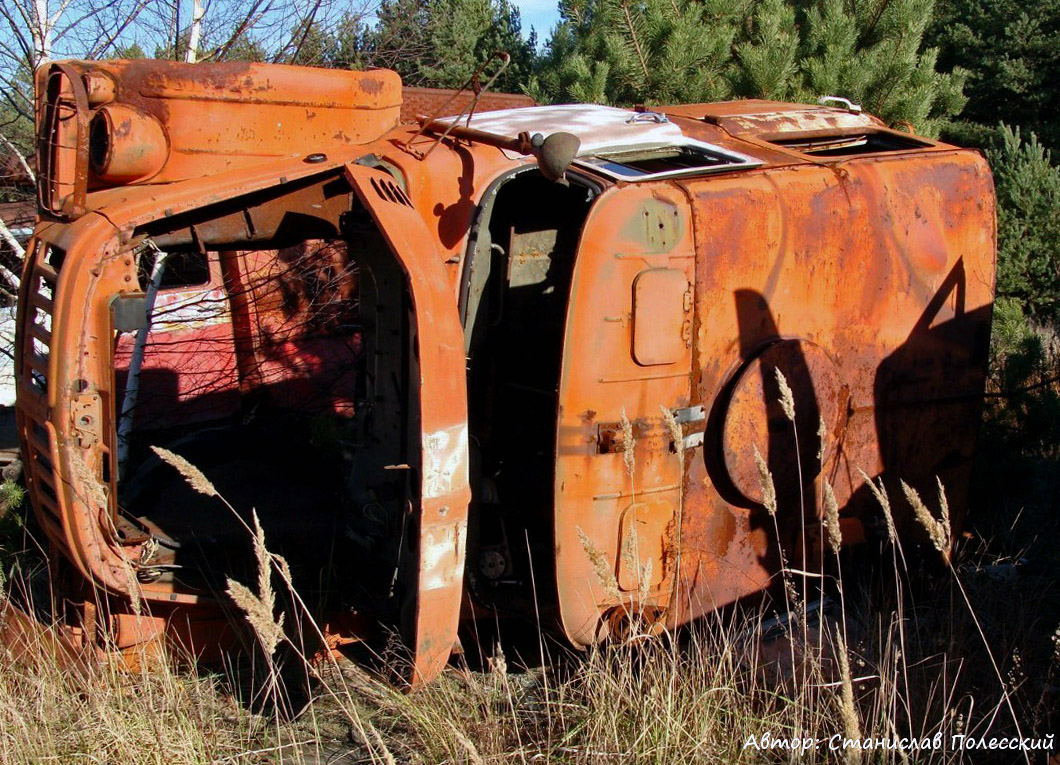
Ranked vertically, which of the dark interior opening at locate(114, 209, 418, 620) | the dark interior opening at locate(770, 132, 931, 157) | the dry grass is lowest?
the dry grass

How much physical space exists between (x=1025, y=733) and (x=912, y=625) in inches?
30.9

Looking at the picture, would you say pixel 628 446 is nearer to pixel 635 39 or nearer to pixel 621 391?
pixel 621 391

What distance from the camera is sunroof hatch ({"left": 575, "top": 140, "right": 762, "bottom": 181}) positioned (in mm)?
3619

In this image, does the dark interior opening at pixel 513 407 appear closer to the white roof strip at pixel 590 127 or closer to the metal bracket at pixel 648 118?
the white roof strip at pixel 590 127

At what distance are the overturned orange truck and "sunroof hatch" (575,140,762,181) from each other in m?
0.01

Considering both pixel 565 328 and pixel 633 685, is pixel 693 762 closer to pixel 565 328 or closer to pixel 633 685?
pixel 633 685

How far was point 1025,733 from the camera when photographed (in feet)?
10.5

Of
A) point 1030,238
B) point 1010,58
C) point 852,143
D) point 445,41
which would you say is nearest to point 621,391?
point 852,143

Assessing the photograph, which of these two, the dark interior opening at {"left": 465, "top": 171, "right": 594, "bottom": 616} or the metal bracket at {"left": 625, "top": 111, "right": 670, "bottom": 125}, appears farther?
the metal bracket at {"left": 625, "top": 111, "right": 670, "bottom": 125}

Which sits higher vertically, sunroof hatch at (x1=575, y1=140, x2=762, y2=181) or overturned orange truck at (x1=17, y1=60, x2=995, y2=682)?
sunroof hatch at (x1=575, y1=140, x2=762, y2=181)

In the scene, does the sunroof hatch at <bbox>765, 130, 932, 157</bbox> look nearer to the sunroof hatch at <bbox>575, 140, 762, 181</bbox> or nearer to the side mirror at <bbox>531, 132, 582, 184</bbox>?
the sunroof hatch at <bbox>575, 140, 762, 181</bbox>

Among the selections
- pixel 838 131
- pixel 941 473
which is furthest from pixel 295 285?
pixel 941 473

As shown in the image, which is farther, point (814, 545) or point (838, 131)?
point (838, 131)

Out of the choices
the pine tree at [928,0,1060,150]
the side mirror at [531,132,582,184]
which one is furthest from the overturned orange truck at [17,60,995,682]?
the pine tree at [928,0,1060,150]
